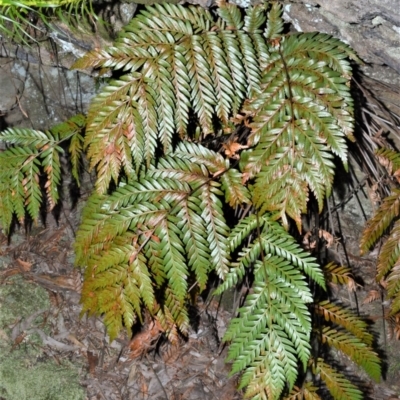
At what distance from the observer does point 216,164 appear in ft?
7.25

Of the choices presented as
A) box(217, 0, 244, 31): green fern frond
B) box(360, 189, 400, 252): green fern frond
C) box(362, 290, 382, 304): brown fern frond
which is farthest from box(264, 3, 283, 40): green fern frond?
box(362, 290, 382, 304): brown fern frond

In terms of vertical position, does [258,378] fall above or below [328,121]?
below

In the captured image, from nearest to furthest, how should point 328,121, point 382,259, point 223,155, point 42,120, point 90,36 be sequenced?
point 328,121 < point 382,259 < point 223,155 < point 90,36 < point 42,120

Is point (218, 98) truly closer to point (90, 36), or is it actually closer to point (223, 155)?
point (223, 155)

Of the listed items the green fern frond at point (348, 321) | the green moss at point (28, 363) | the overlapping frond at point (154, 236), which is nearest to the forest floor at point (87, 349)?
the green moss at point (28, 363)

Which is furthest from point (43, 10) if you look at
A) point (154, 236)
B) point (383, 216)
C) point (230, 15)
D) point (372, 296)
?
point (372, 296)

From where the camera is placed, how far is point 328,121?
1.99m

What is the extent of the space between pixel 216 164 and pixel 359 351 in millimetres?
964

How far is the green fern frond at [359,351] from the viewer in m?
2.25

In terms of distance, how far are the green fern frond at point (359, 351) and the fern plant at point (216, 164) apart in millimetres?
25

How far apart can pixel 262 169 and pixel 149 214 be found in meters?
0.45

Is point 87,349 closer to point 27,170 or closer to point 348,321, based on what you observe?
point 27,170

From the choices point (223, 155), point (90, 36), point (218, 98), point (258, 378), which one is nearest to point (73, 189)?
point (90, 36)

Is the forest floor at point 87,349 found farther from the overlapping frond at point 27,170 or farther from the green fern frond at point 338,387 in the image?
the overlapping frond at point 27,170
